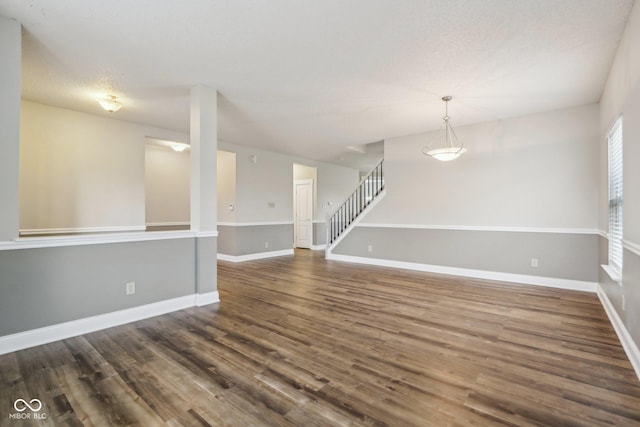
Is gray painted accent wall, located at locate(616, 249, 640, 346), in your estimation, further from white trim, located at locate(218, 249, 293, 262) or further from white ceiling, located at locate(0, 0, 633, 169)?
white trim, located at locate(218, 249, 293, 262)

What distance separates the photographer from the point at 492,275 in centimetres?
507

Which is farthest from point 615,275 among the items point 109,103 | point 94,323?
point 109,103

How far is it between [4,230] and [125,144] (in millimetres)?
3045

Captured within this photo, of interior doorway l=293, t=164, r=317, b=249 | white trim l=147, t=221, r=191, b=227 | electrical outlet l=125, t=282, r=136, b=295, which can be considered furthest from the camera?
interior doorway l=293, t=164, r=317, b=249

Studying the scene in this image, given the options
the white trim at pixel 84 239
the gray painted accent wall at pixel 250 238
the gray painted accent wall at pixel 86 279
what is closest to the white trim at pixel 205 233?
the white trim at pixel 84 239

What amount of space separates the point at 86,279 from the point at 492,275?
18.6 ft

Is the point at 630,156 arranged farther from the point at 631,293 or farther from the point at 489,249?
the point at 489,249

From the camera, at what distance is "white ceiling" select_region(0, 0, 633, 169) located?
2.30 meters

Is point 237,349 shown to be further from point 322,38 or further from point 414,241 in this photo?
point 414,241

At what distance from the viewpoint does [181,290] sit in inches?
146

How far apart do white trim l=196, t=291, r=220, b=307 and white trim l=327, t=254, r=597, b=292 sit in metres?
3.58

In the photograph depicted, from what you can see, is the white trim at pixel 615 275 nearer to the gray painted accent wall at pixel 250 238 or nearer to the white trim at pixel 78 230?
the gray painted accent wall at pixel 250 238

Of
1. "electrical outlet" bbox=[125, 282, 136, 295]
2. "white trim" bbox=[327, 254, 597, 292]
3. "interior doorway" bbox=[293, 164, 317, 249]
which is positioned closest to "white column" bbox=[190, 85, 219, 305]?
"electrical outlet" bbox=[125, 282, 136, 295]

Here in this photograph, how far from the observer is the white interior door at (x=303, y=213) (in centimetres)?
910
